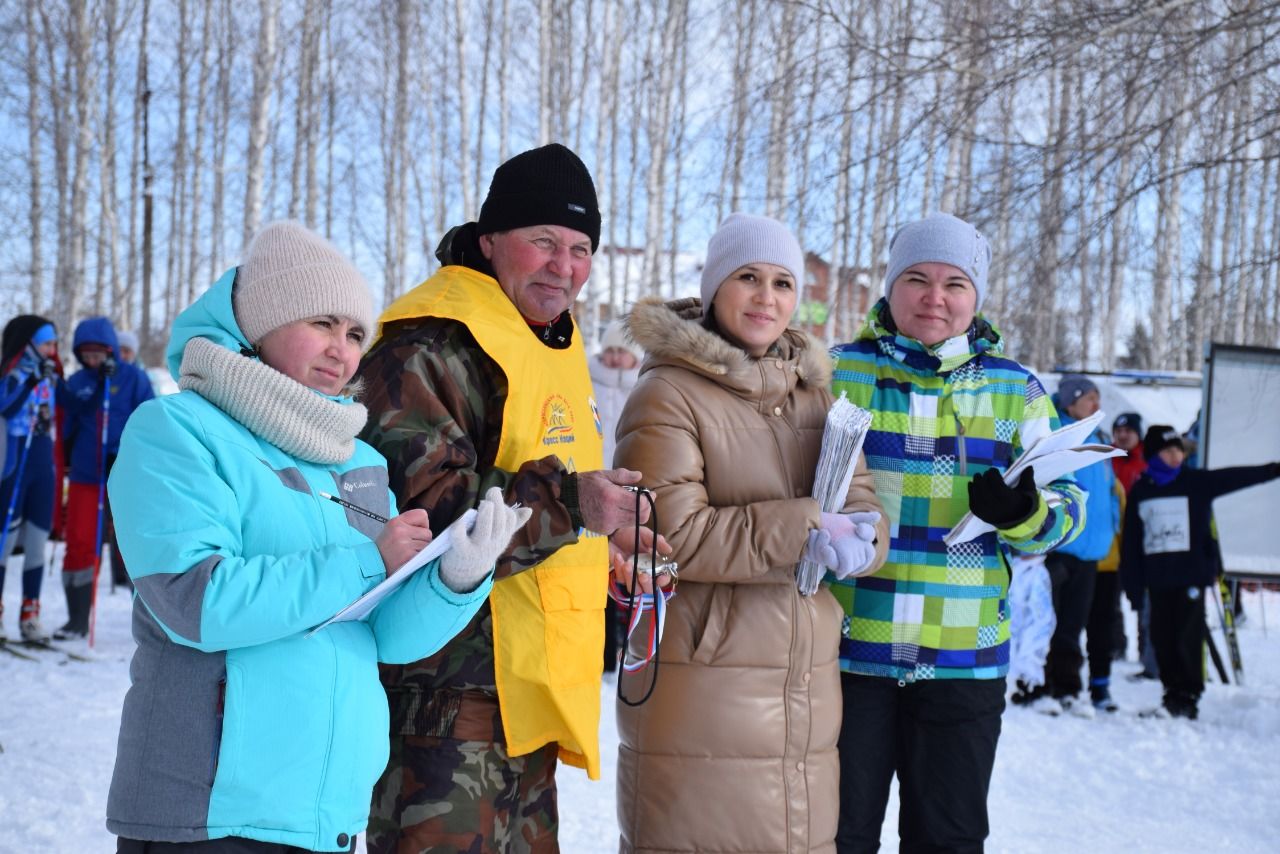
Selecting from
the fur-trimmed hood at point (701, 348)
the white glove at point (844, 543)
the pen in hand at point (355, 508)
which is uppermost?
the fur-trimmed hood at point (701, 348)

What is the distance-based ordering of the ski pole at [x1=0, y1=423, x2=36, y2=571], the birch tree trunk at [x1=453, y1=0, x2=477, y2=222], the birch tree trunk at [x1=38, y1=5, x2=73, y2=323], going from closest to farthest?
the ski pole at [x1=0, y1=423, x2=36, y2=571] < the birch tree trunk at [x1=453, y1=0, x2=477, y2=222] < the birch tree trunk at [x1=38, y1=5, x2=73, y2=323]

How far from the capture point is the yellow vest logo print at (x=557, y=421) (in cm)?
231

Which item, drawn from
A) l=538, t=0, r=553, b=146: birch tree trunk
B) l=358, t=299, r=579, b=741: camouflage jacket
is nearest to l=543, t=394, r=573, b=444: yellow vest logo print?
l=358, t=299, r=579, b=741: camouflage jacket

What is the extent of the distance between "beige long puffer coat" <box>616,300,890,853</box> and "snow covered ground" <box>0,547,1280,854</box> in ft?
5.15

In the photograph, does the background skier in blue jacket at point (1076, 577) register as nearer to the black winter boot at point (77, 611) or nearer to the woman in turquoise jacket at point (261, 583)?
the woman in turquoise jacket at point (261, 583)

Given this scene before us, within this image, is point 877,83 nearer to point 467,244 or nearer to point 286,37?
point 467,244

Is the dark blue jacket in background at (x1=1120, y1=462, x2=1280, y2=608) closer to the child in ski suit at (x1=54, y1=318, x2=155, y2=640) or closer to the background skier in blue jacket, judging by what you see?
the background skier in blue jacket

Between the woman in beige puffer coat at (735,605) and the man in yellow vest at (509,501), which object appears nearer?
the man in yellow vest at (509,501)

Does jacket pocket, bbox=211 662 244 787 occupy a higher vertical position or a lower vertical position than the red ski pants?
higher

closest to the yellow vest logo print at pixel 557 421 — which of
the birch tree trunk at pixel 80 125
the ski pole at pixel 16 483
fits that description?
the ski pole at pixel 16 483

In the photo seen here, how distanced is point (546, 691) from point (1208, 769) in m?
4.54

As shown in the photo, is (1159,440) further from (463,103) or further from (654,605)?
(463,103)

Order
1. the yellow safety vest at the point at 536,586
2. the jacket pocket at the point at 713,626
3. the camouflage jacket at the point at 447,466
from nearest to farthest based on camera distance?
the camouflage jacket at the point at 447,466 → the yellow safety vest at the point at 536,586 → the jacket pocket at the point at 713,626

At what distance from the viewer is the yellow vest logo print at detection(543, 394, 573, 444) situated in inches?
91.0
